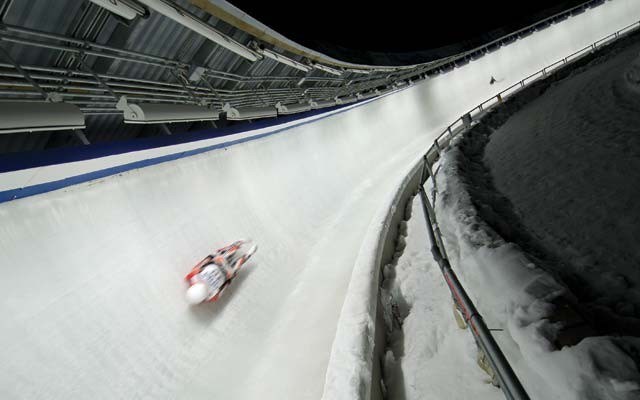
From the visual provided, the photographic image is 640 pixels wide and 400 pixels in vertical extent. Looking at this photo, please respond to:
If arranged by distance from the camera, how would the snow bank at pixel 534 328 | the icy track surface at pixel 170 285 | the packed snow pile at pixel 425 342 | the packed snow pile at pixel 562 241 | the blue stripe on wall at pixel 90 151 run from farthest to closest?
the blue stripe on wall at pixel 90 151 < the icy track surface at pixel 170 285 < the packed snow pile at pixel 425 342 < the packed snow pile at pixel 562 241 < the snow bank at pixel 534 328

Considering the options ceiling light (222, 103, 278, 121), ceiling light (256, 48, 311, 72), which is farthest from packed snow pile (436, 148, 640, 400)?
ceiling light (256, 48, 311, 72)

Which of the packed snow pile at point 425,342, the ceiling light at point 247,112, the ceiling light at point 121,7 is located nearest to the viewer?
the packed snow pile at point 425,342

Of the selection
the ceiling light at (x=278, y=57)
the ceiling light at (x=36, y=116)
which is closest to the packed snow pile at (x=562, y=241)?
the ceiling light at (x=36, y=116)

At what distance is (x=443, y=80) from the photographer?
624 inches

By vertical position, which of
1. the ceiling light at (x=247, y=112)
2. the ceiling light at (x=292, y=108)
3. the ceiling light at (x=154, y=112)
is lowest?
the ceiling light at (x=154, y=112)

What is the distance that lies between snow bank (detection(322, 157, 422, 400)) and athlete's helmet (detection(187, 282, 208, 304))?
153cm

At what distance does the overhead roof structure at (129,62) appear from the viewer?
3.22 m

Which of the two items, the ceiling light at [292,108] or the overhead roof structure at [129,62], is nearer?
the overhead roof structure at [129,62]

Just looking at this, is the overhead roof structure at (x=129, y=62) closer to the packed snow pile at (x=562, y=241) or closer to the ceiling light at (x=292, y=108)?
the ceiling light at (x=292, y=108)

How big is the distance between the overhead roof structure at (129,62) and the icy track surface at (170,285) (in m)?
0.86

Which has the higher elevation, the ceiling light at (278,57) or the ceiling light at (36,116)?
the ceiling light at (278,57)

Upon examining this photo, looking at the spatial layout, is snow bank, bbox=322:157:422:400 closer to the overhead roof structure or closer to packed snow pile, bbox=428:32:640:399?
packed snow pile, bbox=428:32:640:399

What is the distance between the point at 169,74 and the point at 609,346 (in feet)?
18.2

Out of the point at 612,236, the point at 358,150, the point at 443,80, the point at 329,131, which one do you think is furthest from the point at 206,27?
the point at 443,80
